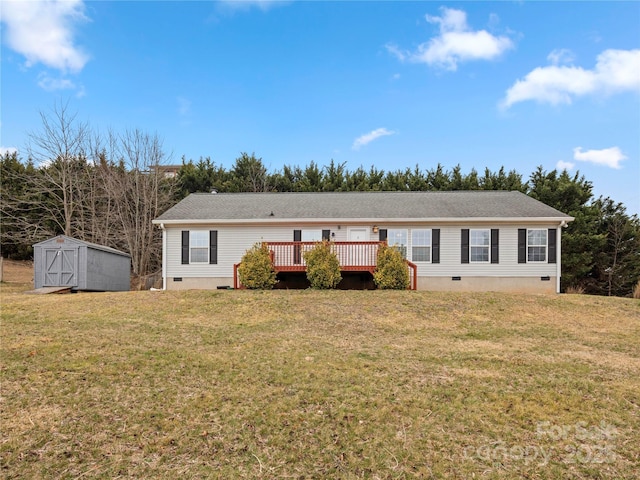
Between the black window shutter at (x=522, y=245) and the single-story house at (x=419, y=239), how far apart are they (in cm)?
4

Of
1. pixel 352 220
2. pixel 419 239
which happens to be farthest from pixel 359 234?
pixel 419 239

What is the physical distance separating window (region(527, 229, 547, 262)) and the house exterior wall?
0.64ft

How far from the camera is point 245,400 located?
168 inches

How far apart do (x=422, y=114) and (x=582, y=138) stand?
7.94 m

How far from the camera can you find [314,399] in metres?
4.30

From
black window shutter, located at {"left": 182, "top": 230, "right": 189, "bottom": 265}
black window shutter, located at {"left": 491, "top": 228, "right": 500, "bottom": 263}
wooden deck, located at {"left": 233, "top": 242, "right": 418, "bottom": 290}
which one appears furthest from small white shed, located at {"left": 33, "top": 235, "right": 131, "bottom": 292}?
black window shutter, located at {"left": 491, "top": 228, "right": 500, "bottom": 263}

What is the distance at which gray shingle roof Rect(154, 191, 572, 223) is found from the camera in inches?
577

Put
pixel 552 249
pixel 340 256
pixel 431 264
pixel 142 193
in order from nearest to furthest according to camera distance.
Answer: pixel 340 256, pixel 552 249, pixel 431 264, pixel 142 193

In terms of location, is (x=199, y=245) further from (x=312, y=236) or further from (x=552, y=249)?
(x=552, y=249)

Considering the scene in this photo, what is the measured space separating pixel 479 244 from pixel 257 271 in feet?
28.0

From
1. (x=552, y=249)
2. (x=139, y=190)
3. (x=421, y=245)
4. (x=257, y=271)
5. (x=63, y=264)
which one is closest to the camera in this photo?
(x=257, y=271)

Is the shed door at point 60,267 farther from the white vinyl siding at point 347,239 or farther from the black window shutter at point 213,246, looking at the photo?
the black window shutter at point 213,246

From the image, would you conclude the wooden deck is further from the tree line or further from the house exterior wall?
the tree line

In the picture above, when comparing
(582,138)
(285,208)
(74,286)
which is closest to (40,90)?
(74,286)
